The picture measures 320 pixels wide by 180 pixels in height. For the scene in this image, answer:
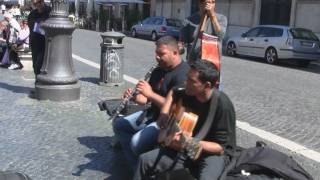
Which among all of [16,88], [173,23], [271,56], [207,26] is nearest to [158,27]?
[173,23]

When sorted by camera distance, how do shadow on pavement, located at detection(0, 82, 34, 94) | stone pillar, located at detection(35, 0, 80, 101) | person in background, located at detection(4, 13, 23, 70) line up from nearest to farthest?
stone pillar, located at detection(35, 0, 80, 101) → shadow on pavement, located at detection(0, 82, 34, 94) → person in background, located at detection(4, 13, 23, 70)

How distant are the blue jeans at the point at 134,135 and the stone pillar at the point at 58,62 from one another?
3234mm

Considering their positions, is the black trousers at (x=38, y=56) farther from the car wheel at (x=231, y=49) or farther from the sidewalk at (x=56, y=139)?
the car wheel at (x=231, y=49)

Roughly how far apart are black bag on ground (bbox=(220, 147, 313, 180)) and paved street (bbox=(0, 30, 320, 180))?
1.51 metres

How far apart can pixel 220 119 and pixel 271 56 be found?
15.7 m

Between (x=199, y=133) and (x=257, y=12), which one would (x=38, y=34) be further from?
(x=257, y=12)

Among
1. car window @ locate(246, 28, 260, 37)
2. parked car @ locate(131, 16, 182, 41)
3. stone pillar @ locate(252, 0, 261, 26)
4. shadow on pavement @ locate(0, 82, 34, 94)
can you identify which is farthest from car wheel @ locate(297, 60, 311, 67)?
shadow on pavement @ locate(0, 82, 34, 94)

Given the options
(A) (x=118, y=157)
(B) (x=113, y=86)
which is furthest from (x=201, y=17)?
(B) (x=113, y=86)

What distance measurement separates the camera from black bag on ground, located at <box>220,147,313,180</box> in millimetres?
3490

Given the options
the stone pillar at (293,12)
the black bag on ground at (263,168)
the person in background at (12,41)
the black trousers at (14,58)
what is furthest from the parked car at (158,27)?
the black bag on ground at (263,168)

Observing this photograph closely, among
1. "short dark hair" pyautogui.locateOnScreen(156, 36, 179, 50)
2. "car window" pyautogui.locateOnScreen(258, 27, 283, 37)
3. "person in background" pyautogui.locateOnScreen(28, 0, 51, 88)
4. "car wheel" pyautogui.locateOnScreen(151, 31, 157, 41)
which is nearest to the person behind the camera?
"short dark hair" pyautogui.locateOnScreen(156, 36, 179, 50)

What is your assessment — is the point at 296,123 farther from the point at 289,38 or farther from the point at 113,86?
the point at 289,38

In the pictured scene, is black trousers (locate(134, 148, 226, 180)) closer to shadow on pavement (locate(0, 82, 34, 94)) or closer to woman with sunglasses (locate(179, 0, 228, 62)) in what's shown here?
woman with sunglasses (locate(179, 0, 228, 62))

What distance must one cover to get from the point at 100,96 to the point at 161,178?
5593 mm
